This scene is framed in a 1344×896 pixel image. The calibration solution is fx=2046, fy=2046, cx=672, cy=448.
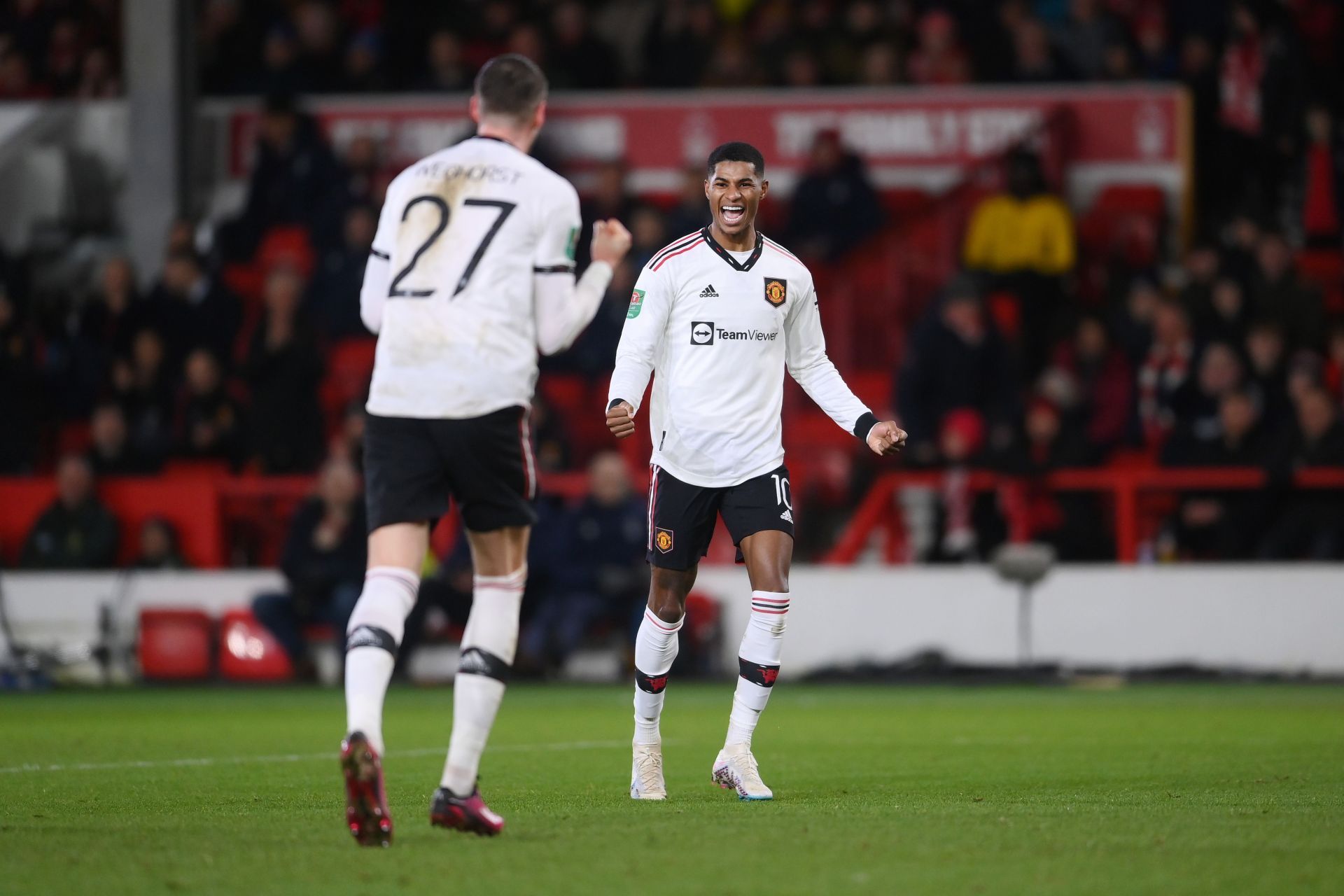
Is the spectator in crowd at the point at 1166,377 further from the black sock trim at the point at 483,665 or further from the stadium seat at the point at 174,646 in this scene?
the black sock trim at the point at 483,665

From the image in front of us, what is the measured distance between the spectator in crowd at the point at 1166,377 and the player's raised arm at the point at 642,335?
367 inches

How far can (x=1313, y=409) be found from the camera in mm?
15211

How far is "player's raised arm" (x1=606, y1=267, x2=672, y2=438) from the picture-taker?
7.44 m

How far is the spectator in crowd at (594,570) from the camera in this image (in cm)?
1534

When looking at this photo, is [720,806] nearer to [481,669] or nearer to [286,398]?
[481,669]

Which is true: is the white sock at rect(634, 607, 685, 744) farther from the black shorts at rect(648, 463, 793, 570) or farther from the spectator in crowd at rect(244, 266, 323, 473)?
the spectator in crowd at rect(244, 266, 323, 473)

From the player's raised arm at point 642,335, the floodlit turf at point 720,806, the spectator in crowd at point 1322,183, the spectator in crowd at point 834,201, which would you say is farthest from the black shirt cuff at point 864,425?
the spectator in crowd at point 1322,183

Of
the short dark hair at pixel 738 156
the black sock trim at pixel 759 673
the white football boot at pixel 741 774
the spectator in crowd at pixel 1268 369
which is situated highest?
the short dark hair at pixel 738 156

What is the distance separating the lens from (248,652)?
627 inches

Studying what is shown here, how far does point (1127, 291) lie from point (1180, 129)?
6.99 feet

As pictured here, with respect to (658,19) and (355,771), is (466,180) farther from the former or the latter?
(658,19)

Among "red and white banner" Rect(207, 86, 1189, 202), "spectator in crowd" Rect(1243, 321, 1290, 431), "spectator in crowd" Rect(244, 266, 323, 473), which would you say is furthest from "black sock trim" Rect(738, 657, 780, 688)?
"red and white banner" Rect(207, 86, 1189, 202)

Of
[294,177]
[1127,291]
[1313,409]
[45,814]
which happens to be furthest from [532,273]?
[294,177]

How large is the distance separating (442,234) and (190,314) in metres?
12.7
